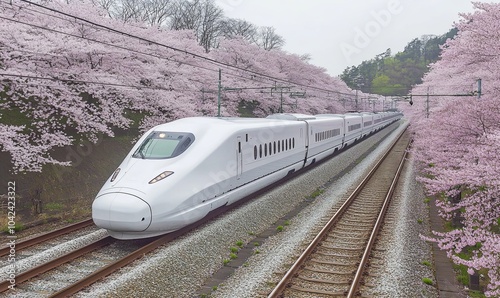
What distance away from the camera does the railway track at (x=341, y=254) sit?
8773 mm

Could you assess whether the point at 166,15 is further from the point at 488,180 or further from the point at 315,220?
the point at 488,180

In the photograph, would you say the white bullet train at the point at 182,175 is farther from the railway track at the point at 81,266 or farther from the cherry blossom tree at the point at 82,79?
the cherry blossom tree at the point at 82,79

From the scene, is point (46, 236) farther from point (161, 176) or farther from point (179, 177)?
point (179, 177)

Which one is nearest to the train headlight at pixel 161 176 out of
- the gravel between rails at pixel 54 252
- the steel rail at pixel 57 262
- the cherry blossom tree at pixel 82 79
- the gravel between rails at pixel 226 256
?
the gravel between rails at pixel 226 256

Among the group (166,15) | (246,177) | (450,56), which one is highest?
(166,15)

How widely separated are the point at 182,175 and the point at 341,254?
5.01 metres

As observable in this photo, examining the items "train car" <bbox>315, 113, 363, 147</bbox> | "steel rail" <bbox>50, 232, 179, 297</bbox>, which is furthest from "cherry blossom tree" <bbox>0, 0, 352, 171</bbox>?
"train car" <bbox>315, 113, 363, 147</bbox>

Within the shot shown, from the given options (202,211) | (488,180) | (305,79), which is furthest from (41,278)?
(305,79)

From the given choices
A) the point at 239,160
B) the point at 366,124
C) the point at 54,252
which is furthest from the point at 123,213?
the point at 366,124

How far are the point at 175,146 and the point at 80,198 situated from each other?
9.53 metres

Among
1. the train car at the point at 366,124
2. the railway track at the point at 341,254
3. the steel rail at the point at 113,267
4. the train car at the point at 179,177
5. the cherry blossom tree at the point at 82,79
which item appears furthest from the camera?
the train car at the point at 366,124

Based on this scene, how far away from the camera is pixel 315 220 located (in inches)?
557

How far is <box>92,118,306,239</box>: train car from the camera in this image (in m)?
10.3

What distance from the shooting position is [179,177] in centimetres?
1114
